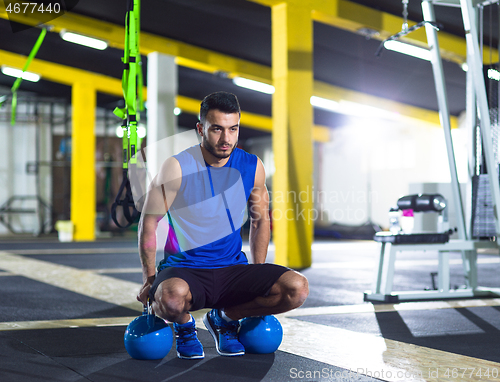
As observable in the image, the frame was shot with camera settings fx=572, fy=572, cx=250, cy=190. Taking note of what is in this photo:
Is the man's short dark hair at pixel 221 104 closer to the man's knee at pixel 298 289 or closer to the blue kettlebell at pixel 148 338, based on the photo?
the man's knee at pixel 298 289

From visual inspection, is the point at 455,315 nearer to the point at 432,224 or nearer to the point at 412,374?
the point at 412,374

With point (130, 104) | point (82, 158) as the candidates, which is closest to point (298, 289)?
point (130, 104)

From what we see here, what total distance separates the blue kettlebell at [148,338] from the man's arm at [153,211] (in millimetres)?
95

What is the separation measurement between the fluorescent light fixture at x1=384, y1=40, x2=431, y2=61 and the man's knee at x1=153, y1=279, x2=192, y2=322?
7.29 metres

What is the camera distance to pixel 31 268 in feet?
22.4

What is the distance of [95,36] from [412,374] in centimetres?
877

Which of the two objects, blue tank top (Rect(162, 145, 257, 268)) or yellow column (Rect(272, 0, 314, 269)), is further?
yellow column (Rect(272, 0, 314, 269))

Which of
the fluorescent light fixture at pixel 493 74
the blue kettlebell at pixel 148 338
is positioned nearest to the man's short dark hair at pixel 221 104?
the blue kettlebell at pixel 148 338

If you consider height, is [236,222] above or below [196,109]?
below

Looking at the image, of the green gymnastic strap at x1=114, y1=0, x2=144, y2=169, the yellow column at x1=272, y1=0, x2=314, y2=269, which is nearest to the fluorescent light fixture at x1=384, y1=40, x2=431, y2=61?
the yellow column at x1=272, y1=0, x2=314, y2=269

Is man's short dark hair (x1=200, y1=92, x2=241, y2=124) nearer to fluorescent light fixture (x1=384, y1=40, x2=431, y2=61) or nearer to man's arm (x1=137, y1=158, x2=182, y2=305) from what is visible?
man's arm (x1=137, y1=158, x2=182, y2=305)

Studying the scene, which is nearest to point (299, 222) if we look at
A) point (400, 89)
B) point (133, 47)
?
point (133, 47)

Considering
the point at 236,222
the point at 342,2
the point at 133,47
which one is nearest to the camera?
the point at 236,222

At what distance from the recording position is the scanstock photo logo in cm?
876
